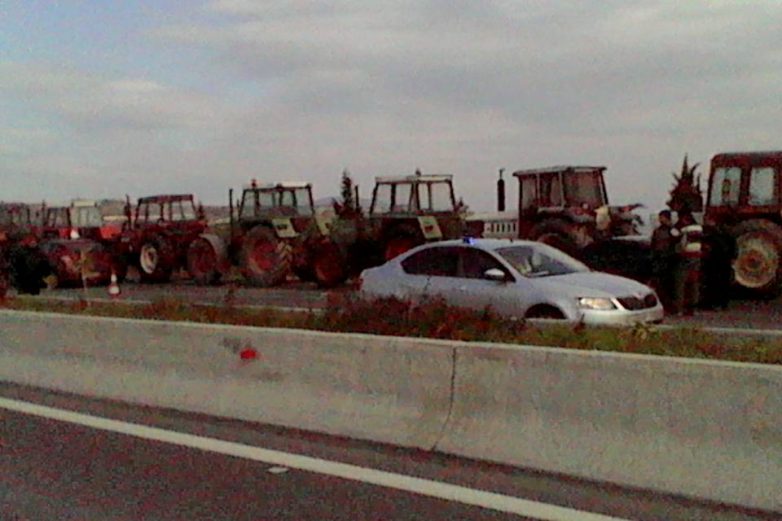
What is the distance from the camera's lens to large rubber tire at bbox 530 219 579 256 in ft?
72.0

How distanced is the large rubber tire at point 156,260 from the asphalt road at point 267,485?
72.0 ft

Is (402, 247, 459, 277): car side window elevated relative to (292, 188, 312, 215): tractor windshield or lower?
lower

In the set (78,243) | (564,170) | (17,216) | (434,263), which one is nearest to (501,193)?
(564,170)

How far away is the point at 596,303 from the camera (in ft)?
44.0

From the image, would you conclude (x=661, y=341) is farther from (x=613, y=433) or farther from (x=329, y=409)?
(x=329, y=409)

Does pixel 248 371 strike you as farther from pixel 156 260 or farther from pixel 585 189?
pixel 156 260

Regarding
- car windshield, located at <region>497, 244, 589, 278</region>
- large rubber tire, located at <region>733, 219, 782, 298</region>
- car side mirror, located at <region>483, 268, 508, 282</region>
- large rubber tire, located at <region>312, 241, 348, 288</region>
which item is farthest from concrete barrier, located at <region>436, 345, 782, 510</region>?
large rubber tire, located at <region>312, 241, 348, 288</region>

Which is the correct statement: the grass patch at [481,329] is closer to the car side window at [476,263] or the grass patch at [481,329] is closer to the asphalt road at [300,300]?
the asphalt road at [300,300]

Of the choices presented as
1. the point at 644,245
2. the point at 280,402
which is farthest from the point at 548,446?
the point at 644,245

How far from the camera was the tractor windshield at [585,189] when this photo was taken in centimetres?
2270

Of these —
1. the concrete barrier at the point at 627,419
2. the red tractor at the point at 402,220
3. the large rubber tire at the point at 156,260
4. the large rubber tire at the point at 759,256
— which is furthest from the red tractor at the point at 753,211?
the large rubber tire at the point at 156,260

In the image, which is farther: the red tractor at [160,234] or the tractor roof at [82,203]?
the tractor roof at [82,203]

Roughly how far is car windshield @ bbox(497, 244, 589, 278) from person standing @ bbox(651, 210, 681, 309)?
4126mm

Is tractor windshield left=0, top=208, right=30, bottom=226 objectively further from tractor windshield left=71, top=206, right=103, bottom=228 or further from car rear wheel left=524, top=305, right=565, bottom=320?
car rear wheel left=524, top=305, right=565, bottom=320
